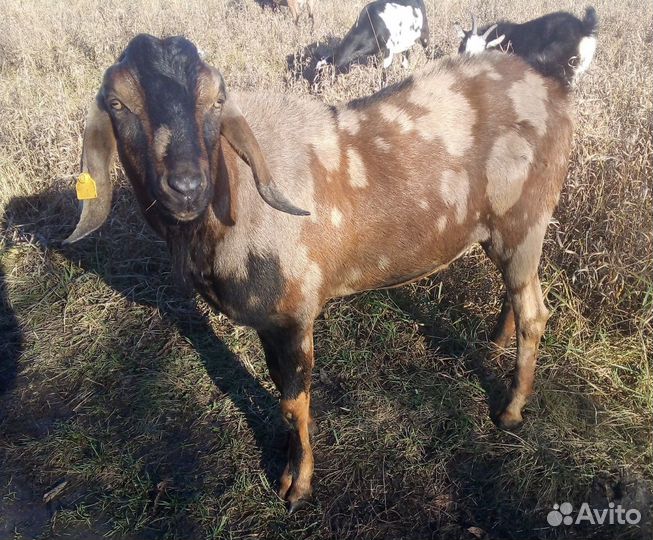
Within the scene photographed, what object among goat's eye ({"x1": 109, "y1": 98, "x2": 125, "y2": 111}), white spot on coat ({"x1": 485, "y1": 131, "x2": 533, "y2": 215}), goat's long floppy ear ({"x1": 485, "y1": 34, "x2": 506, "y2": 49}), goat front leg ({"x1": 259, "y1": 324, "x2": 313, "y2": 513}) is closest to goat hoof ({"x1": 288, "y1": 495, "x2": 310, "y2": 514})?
goat front leg ({"x1": 259, "y1": 324, "x2": 313, "y2": 513})

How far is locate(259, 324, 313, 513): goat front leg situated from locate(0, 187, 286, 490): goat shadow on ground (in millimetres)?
173

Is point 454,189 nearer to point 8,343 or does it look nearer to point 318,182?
point 318,182

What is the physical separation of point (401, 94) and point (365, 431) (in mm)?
2064

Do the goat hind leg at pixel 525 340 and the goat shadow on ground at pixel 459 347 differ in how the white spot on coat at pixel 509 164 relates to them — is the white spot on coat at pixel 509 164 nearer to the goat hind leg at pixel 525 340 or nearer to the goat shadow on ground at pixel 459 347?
the goat hind leg at pixel 525 340

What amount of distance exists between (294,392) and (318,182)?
3.76ft

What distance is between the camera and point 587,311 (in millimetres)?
3887

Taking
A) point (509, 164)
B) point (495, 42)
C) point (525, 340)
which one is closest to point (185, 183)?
point (509, 164)

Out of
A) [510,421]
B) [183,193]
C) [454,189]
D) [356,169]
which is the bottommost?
[510,421]

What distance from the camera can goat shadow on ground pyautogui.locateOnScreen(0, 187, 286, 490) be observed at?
11.8ft

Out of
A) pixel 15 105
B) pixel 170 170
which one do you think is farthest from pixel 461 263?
pixel 15 105

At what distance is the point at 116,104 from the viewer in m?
2.46

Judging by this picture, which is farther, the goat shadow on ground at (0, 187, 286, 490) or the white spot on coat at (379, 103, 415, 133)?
the goat shadow on ground at (0, 187, 286, 490)

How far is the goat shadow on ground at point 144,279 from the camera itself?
361 cm

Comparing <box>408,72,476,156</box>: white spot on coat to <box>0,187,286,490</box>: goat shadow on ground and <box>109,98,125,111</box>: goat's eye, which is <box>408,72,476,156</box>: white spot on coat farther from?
<box>0,187,286,490</box>: goat shadow on ground
